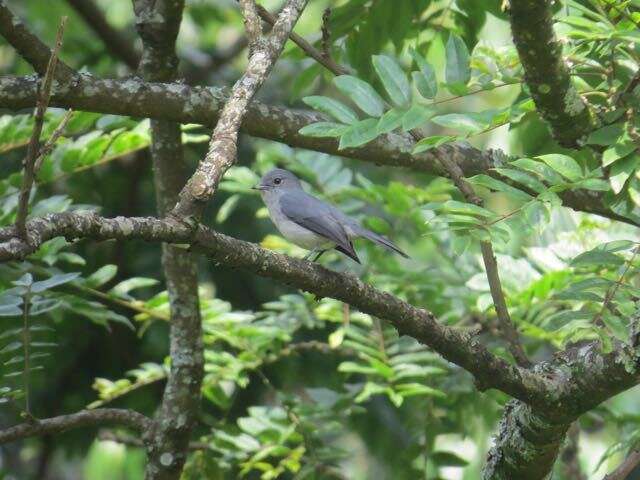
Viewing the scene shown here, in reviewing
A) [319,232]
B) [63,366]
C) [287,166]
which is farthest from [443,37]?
[63,366]

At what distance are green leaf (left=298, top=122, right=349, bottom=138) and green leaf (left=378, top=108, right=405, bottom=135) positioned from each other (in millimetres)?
113

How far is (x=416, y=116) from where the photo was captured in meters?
2.55

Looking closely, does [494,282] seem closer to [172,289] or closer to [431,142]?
[431,142]

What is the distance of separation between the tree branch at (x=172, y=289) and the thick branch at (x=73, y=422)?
9 centimetres

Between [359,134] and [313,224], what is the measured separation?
1620 mm

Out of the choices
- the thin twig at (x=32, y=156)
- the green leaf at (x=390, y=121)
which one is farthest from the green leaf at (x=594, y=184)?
the thin twig at (x=32, y=156)

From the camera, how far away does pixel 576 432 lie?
4547 mm

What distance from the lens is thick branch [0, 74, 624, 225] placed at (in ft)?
10.6

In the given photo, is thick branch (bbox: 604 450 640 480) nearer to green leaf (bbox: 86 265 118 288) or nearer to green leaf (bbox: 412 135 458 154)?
green leaf (bbox: 412 135 458 154)

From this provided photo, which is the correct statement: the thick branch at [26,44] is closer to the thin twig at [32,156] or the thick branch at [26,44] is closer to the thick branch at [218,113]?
the thick branch at [218,113]

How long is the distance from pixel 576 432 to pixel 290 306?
148 centimetres

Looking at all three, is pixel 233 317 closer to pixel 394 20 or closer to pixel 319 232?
pixel 319 232

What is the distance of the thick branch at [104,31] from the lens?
6406 mm

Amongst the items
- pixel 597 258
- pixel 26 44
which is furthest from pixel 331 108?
pixel 26 44
